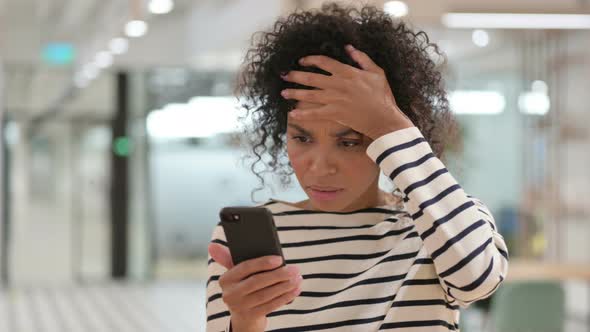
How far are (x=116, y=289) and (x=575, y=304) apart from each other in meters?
6.33

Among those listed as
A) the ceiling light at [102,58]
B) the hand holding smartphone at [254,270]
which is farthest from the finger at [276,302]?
the ceiling light at [102,58]

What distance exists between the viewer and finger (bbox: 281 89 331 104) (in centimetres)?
129

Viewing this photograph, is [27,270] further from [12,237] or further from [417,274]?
[417,274]

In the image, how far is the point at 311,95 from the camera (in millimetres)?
1312

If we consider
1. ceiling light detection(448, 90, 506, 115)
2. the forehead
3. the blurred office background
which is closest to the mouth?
the forehead

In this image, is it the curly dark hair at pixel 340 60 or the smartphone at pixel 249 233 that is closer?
the smartphone at pixel 249 233

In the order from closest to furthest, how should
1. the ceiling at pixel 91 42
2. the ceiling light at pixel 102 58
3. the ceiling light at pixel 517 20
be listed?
1. the ceiling light at pixel 517 20
2. the ceiling light at pixel 102 58
3. the ceiling at pixel 91 42

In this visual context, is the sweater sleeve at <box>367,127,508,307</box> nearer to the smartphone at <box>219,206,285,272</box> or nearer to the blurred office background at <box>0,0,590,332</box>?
the smartphone at <box>219,206,285,272</box>

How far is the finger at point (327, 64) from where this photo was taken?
1298 mm

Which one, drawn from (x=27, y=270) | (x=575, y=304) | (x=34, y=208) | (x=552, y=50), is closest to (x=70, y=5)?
(x=34, y=208)

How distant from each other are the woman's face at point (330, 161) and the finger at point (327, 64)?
0.20ft

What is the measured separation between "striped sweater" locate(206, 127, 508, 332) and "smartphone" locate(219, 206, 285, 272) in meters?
0.18

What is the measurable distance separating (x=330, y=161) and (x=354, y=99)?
0.48 ft

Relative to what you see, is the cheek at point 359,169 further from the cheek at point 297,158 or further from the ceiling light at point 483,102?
the ceiling light at point 483,102
